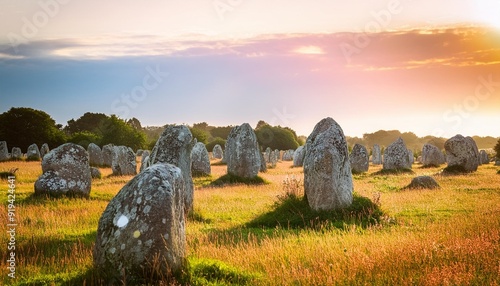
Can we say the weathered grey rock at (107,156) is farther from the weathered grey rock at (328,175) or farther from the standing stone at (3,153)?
the weathered grey rock at (328,175)

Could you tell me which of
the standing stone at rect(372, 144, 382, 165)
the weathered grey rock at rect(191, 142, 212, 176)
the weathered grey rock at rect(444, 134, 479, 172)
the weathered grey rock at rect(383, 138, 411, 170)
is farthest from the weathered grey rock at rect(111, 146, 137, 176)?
the standing stone at rect(372, 144, 382, 165)

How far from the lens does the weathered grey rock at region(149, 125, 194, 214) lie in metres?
17.8

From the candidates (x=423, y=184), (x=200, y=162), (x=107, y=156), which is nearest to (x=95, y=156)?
(x=107, y=156)

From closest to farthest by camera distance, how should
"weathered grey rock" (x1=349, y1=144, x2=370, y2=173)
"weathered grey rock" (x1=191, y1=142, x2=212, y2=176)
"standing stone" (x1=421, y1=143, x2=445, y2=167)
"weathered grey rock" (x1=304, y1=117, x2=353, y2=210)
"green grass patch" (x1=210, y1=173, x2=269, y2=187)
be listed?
"weathered grey rock" (x1=304, y1=117, x2=353, y2=210), "green grass patch" (x1=210, y1=173, x2=269, y2=187), "weathered grey rock" (x1=191, y1=142, x2=212, y2=176), "weathered grey rock" (x1=349, y1=144, x2=370, y2=173), "standing stone" (x1=421, y1=143, x2=445, y2=167)

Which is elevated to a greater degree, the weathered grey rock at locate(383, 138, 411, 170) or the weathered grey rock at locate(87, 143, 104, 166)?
the weathered grey rock at locate(87, 143, 104, 166)

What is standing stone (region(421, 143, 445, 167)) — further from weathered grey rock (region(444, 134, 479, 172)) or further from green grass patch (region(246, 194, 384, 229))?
green grass patch (region(246, 194, 384, 229))

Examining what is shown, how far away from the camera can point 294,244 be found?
470 inches

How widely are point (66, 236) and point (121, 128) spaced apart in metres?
56.6

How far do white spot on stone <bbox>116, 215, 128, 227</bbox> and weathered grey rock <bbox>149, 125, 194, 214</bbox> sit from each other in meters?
8.60

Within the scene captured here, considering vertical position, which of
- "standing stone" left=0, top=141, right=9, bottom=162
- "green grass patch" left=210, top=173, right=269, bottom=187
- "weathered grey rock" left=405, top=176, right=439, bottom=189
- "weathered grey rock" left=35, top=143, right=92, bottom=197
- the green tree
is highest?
the green tree

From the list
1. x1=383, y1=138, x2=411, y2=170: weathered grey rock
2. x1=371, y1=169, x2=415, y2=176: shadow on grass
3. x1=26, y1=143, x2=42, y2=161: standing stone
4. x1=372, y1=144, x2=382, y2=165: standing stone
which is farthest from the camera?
x1=372, y1=144, x2=382, y2=165: standing stone

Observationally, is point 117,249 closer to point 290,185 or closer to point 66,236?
point 66,236

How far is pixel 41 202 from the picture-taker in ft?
65.2

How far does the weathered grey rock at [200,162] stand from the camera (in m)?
36.1
